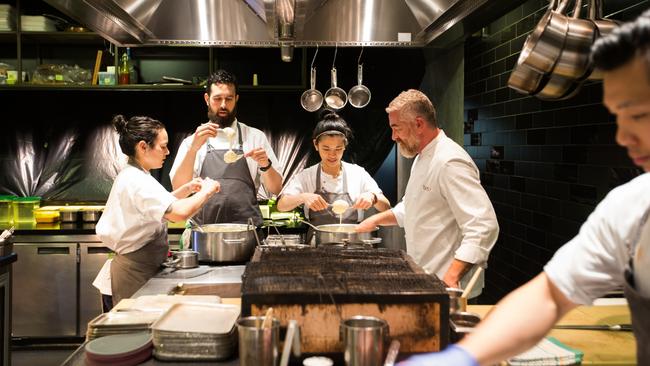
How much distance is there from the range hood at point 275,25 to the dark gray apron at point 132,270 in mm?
1041

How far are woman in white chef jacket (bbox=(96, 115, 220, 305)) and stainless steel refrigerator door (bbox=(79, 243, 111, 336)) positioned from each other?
5.37ft

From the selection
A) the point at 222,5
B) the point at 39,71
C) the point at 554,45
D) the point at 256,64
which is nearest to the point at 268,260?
the point at 554,45

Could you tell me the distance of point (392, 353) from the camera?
4.47ft

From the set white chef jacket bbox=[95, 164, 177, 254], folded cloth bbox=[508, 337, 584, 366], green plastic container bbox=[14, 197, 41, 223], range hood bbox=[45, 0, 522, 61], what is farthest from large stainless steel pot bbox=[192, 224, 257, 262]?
green plastic container bbox=[14, 197, 41, 223]

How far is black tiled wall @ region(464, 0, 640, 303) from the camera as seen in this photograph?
9.20 ft

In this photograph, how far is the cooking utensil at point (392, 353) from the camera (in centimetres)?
133

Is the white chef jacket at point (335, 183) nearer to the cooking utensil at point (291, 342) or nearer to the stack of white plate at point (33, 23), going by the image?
the cooking utensil at point (291, 342)

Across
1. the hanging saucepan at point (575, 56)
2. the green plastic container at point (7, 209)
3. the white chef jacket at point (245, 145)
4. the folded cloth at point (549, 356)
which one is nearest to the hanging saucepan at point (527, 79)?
the hanging saucepan at point (575, 56)

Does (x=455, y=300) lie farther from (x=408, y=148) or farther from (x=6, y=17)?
(x=6, y=17)

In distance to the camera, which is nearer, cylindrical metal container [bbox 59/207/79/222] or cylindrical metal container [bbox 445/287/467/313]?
cylindrical metal container [bbox 445/287/467/313]

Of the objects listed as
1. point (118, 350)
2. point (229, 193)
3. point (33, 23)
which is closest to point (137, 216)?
point (229, 193)

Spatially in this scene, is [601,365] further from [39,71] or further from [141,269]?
[39,71]

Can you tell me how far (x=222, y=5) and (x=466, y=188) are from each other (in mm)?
1490

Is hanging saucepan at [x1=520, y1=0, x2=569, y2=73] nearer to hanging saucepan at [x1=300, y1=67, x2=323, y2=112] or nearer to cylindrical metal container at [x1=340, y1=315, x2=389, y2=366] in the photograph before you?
cylindrical metal container at [x1=340, y1=315, x2=389, y2=366]
